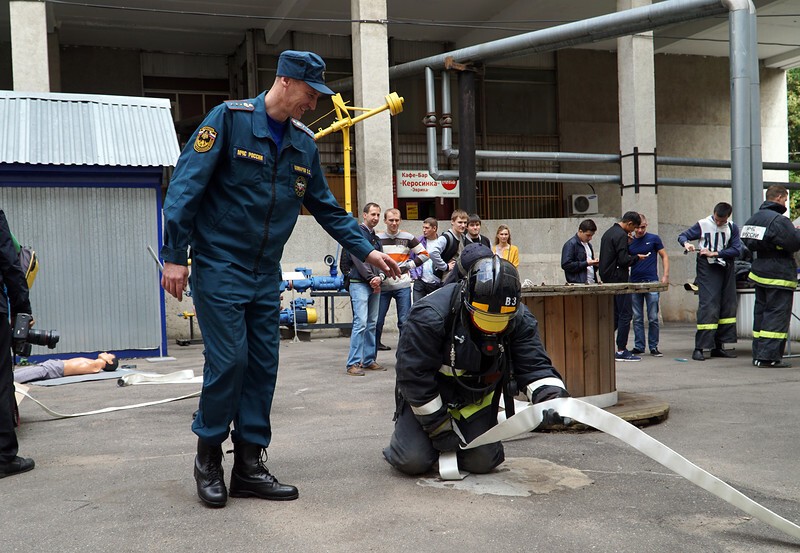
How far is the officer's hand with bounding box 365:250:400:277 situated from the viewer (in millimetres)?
3983

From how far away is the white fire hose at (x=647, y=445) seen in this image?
3.13m

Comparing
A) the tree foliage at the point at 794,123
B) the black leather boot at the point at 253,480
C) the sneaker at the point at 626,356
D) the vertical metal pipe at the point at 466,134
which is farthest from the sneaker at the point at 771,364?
the tree foliage at the point at 794,123

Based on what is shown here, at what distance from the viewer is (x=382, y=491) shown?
12.8 feet

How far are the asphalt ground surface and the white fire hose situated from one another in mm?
130

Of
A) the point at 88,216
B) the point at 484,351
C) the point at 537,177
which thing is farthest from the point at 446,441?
the point at 537,177

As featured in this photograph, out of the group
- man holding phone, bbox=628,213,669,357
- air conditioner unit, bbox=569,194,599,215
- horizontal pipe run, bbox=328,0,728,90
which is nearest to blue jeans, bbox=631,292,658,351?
man holding phone, bbox=628,213,669,357

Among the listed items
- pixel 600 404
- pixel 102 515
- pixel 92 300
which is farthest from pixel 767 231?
pixel 92 300

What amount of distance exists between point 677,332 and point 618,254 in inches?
185

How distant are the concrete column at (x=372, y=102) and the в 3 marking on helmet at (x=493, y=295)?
10096mm

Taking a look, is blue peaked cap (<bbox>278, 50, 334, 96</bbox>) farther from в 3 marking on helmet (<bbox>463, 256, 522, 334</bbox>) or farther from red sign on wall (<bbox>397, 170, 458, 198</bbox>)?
red sign on wall (<bbox>397, 170, 458, 198</bbox>)

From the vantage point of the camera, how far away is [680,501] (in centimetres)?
369

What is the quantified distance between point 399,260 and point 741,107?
22.0ft

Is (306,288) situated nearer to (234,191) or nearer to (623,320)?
(623,320)

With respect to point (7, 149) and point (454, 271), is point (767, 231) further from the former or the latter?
point (7, 149)
